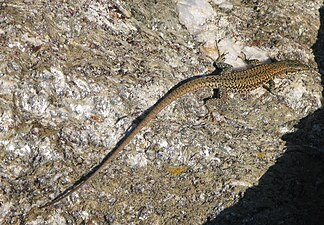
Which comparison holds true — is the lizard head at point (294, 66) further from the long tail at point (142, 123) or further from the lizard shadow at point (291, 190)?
the long tail at point (142, 123)

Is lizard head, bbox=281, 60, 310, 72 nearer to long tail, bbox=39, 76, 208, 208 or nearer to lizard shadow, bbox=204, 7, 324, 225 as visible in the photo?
lizard shadow, bbox=204, 7, 324, 225

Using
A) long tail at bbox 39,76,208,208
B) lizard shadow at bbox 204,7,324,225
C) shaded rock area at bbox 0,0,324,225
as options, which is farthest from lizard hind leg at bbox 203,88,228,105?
lizard shadow at bbox 204,7,324,225

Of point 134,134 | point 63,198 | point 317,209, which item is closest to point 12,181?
point 63,198

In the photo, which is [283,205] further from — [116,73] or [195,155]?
[116,73]

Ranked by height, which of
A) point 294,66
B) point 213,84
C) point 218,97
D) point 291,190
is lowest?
point 291,190

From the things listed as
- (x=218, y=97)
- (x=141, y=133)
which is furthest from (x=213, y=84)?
(x=141, y=133)

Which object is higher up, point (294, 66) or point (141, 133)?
point (294, 66)

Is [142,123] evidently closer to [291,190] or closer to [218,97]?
[218,97]
